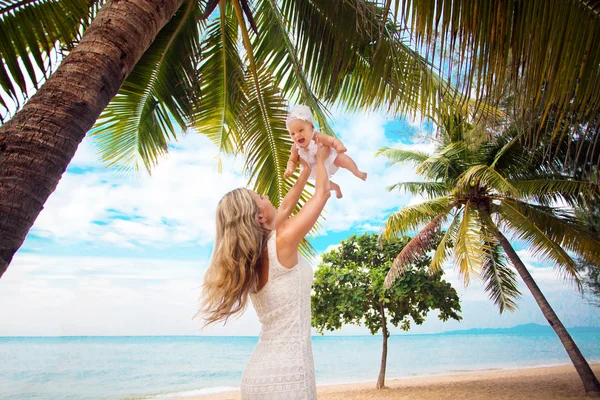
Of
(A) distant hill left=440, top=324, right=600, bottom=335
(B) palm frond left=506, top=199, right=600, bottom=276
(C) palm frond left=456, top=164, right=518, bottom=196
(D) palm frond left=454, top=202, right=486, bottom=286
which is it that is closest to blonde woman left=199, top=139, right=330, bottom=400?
(D) palm frond left=454, top=202, right=486, bottom=286

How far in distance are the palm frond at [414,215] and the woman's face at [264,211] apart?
10.6m

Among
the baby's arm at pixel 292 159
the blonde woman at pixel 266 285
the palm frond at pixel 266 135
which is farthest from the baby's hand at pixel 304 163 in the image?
the palm frond at pixel 266 135

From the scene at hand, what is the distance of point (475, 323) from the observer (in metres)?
63.7

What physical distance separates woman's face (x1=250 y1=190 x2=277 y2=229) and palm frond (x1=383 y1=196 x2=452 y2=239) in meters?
10.6

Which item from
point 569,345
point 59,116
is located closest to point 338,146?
point 59,116

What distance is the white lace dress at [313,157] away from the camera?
2.53 m

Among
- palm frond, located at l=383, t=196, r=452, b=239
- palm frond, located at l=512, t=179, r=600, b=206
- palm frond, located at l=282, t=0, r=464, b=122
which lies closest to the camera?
palm frond, located at l=282, t=0, r=464, b=122

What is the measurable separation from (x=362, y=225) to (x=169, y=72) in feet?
184

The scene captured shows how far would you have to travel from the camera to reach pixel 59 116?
6.07 ft

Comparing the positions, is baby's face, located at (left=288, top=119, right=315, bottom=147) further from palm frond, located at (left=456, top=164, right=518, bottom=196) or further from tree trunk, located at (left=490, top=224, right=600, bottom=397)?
tree trunk, located at (left=490, top=224, right=600, bottom=397)

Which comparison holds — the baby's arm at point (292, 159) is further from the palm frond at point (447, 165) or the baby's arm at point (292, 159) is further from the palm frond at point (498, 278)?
the palm frond at point (498, 278)

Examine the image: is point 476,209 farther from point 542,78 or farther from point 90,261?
point 90,261

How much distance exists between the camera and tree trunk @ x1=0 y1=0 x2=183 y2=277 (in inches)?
65.3

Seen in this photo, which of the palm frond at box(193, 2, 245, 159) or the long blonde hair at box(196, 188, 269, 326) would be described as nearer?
the long blonde hair at box(196, 188, 269, 326)
